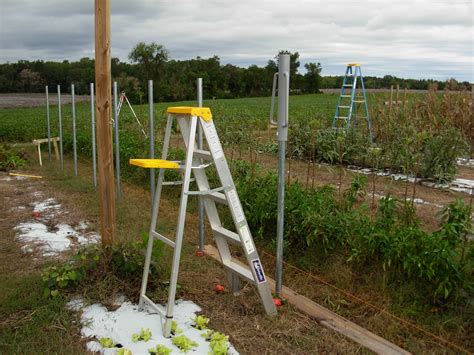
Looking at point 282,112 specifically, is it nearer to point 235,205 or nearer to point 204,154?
point 204,154

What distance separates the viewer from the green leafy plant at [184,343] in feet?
9.11

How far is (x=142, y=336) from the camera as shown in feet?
9.57

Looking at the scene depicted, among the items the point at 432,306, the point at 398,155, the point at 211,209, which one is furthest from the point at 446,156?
the point at 211,209

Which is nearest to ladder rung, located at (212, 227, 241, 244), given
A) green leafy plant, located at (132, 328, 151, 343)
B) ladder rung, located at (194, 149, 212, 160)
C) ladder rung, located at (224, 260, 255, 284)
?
ladder rung, located at (224, 260, 255, 284)

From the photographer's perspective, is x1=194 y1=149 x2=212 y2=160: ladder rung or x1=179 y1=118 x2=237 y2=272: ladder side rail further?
x1=179 y1=118 x2=237 y2=272: ladder side rail

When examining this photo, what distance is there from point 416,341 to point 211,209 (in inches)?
63.4

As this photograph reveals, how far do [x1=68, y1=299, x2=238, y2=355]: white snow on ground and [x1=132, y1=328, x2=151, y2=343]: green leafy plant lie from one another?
0.02 m

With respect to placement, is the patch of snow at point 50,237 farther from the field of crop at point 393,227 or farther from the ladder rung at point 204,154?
the ladder rung at point 204,154

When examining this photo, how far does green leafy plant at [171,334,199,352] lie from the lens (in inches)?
109

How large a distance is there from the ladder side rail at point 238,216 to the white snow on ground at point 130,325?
18.3 inches

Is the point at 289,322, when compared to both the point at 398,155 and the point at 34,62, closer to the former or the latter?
the point at 398,155

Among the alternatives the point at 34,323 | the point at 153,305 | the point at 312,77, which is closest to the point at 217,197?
the point at 153,305

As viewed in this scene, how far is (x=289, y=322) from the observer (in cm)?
314

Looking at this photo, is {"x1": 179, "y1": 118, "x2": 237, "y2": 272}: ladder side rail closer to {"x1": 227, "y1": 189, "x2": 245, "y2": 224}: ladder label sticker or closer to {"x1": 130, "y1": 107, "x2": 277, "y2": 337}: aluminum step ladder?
{"x1": 130, "y1": 107, "x2": 277, "y2": 337}: aluminum step ladder
